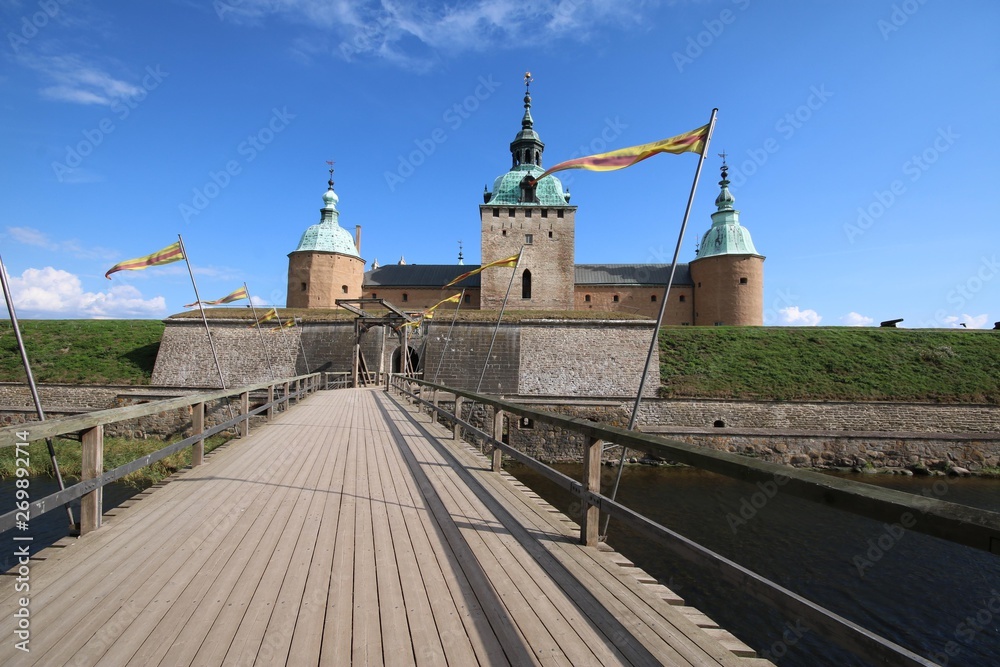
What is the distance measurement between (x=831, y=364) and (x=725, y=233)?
16.3 metres

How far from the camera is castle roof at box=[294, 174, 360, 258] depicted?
36062 millimetres

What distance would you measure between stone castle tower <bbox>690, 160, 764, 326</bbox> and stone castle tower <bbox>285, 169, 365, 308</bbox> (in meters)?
25.7

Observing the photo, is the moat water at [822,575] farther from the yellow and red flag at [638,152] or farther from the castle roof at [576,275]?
the castle roof at [576,275]

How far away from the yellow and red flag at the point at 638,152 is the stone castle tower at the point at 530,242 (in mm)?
27705

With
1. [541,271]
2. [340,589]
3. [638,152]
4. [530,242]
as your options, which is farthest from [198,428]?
[530,242]

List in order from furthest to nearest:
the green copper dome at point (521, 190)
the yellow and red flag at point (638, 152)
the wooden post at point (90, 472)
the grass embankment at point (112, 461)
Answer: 1. the green copper dome at point (521, 190)
2. the grass embankment at point (112, 461)
3. the yellow and red flag at point (638, 152)
4. the wooden post at point (90, 472)

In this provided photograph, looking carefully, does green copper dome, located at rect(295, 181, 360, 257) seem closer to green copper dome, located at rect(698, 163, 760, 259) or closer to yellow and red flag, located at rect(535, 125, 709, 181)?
green copper dome, located at rect(698, 163, 760, 259)

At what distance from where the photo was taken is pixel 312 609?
248 cm

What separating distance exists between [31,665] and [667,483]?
13.9 m

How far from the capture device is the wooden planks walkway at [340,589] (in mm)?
2139

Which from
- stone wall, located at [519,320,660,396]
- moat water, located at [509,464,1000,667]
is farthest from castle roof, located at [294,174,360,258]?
moat water, located at [509,464,1000,667]

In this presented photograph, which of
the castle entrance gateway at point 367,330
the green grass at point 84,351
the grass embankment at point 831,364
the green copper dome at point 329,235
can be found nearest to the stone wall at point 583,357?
the grass embankment at point 831,364

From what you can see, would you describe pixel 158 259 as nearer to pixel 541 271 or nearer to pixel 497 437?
pixel 497 437

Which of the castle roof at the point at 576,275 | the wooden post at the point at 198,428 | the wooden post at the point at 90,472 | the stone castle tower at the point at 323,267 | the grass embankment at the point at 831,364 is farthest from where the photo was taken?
the castle roof at the point at 576,275
